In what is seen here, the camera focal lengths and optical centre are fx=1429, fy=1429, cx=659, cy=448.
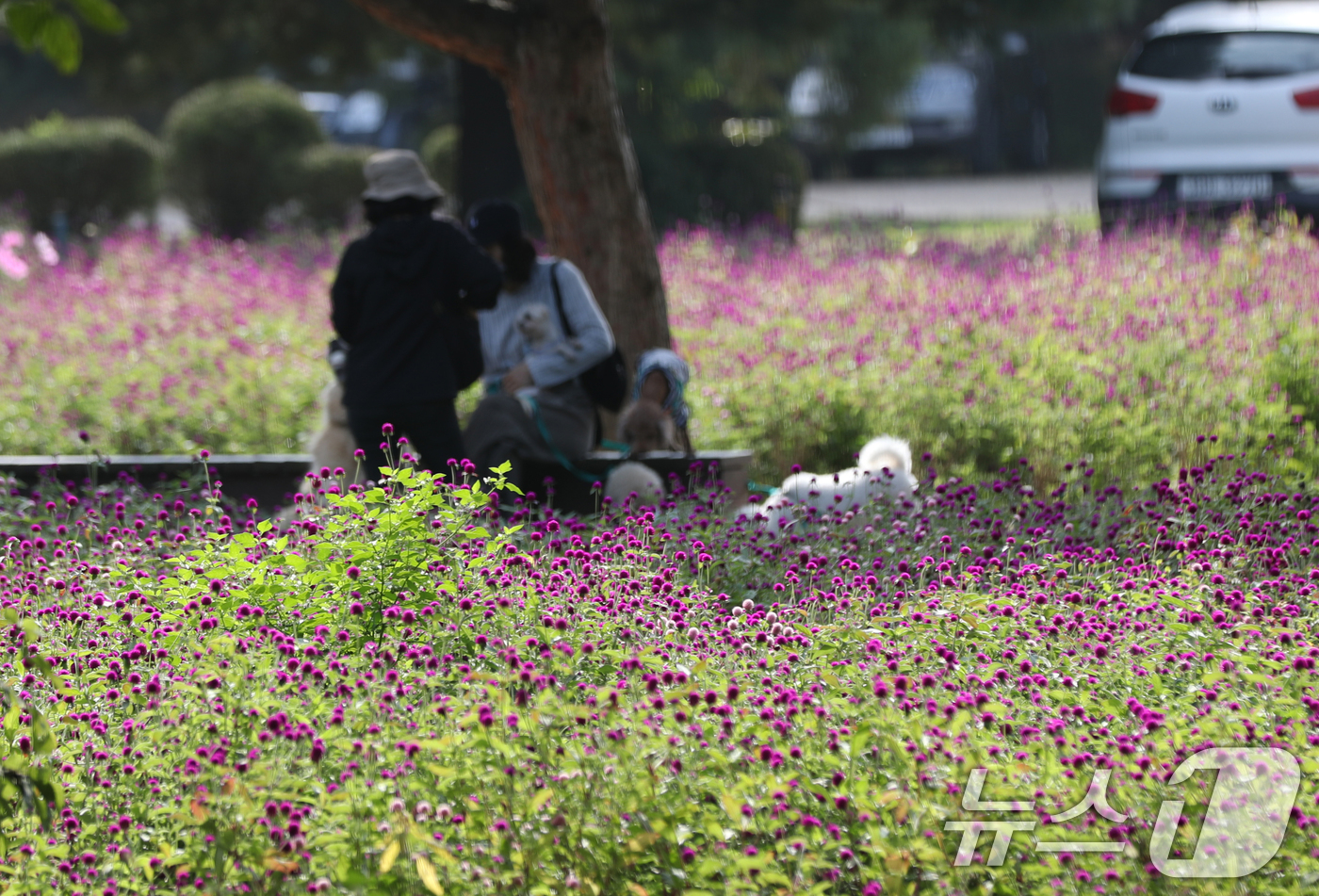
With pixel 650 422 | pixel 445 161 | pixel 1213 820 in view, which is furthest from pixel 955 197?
pixel 1213 820

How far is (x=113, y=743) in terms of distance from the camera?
3092 mm

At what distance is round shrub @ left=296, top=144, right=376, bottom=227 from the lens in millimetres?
18234

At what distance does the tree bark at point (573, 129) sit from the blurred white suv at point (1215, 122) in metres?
5.40

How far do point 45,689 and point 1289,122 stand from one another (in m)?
10.5

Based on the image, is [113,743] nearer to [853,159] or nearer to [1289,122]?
[1289,122]

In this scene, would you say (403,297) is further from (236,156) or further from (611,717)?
(236,156)

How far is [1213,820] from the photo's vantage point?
2.57 metres

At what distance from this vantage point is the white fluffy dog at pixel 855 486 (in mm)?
4961

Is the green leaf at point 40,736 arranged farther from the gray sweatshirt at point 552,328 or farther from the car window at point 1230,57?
the car window at point 1230,57

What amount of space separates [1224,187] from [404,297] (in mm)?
8274

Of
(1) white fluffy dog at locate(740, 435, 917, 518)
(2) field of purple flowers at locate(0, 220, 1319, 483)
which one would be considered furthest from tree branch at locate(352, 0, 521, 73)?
(1) white fluffy dog at locate(740, 435, 917, 518)

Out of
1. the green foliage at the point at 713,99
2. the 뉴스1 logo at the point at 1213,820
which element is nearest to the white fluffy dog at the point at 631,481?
the 뉴스1 logo at the point at 1213,820

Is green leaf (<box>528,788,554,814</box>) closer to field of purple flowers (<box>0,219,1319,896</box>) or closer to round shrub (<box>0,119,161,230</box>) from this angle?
field of purple flowers (<box>0,219,1319,896</box>)

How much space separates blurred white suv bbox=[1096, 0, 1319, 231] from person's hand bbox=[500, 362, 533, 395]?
6.73 metres
